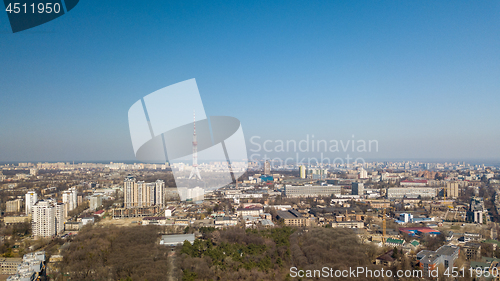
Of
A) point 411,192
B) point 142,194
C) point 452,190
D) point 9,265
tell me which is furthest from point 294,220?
point 452,190

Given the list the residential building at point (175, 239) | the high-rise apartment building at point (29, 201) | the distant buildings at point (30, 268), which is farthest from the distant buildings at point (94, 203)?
the distant buildings at point (30, 268)

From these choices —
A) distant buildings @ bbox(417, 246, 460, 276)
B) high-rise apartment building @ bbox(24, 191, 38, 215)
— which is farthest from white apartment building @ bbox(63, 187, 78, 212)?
distant buildings @ bbox(417, 246, 460, 276)

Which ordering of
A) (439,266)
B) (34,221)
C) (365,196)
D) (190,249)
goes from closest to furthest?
(439,266), (190,249), (34,221), (365,196)


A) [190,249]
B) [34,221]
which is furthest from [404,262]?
[34,221]

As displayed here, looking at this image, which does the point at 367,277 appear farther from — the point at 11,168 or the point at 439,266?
the point at 11,168

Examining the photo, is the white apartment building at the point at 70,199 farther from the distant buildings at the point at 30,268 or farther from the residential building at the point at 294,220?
the residential building at the point at 294,220

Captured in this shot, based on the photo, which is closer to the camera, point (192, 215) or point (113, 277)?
point (113, 277)

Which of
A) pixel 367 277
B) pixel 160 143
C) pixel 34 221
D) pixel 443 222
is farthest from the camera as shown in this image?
pixel 443 222
